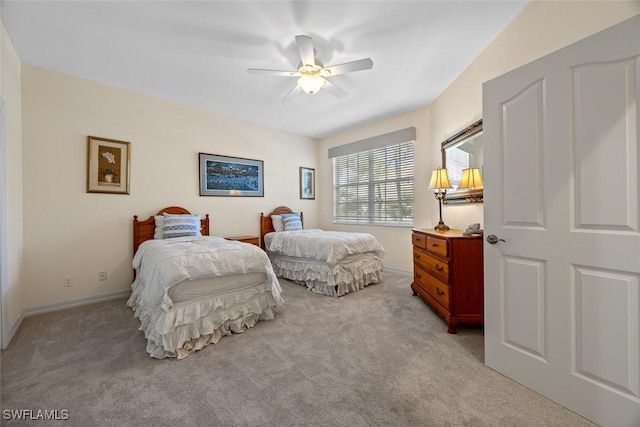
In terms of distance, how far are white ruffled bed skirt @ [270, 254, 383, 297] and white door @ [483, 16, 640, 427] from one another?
187 cm

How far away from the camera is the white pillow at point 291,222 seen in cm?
480

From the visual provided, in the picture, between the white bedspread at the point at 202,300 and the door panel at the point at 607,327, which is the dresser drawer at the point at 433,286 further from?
the white bedspread at the point at 202,300

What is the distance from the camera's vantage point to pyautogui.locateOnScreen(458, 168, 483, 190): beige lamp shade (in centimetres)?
271

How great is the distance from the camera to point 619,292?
1.27m

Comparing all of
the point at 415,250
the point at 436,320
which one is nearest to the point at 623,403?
the point at 436,320

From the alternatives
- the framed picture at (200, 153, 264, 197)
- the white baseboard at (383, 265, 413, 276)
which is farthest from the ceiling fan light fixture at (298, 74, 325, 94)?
the white baseboard at (383, 265, 413, 276)

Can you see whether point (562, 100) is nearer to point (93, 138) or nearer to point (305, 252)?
point (305, 252)

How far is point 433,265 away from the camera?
8.84 ft

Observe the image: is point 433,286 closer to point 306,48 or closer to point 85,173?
point 306,48

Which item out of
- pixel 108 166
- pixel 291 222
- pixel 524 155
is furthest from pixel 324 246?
pixel 108 166

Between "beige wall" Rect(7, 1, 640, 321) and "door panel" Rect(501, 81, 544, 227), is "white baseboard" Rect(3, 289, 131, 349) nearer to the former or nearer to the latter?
"beige wall" Rect(7, 1, 640, 321)

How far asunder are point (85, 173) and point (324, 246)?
3.07m

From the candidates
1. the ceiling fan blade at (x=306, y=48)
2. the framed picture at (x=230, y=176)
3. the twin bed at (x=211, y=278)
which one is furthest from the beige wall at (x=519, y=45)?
the framed picture at (x=230, y=176)

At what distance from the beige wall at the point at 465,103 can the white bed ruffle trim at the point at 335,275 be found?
0.91 meters
